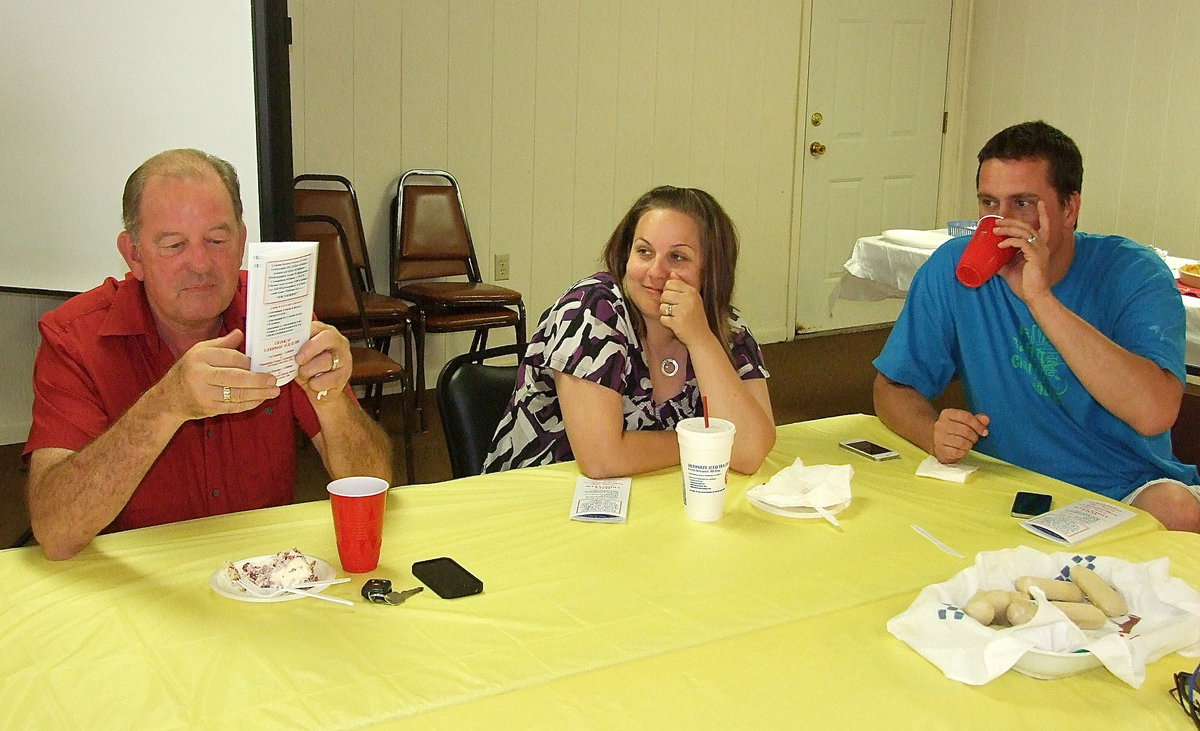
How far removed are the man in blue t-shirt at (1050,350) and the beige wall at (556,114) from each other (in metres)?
2.50

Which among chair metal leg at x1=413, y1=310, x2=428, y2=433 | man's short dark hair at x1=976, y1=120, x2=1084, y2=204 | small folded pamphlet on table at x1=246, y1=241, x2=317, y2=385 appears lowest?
chair metal leg at x1=413, y1=310, x2=428, y2=433

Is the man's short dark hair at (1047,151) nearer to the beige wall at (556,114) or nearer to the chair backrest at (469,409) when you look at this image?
the chair backrest at (469,409)

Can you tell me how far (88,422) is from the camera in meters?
1.70

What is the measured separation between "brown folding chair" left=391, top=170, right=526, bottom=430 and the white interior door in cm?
235

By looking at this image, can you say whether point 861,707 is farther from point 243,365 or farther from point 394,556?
point 243,365

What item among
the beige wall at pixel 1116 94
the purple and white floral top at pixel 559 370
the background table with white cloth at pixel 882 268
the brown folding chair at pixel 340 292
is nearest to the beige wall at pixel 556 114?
the brown folding chair at pixel 340 292

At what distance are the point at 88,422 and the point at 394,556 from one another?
56cm

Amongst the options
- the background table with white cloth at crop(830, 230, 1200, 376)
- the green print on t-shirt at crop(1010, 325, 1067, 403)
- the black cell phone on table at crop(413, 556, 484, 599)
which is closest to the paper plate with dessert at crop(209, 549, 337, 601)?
the black cell phone on table at crop(413, 556, 484, 599)

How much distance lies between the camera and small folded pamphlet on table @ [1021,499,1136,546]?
166 centimetres

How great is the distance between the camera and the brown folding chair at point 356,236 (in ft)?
14.4

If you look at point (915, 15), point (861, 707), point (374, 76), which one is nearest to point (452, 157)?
point (374, 76)

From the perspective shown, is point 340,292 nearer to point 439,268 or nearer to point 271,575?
point 439,268

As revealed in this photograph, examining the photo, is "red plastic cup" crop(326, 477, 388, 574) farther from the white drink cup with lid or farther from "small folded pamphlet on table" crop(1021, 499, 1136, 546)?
"small folded pamphlet on table" crop(1021, 499, 1136, 546)

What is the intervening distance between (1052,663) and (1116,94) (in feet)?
18.7
